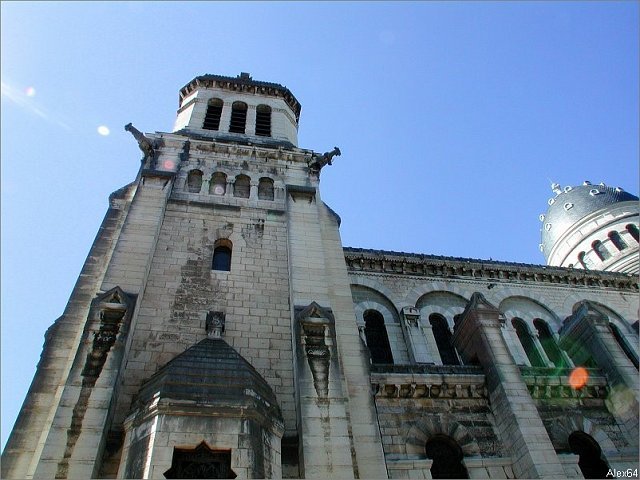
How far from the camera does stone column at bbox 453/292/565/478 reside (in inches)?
473

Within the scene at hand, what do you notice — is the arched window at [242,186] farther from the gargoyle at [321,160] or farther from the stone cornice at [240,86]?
the stone cornice at [240,86]

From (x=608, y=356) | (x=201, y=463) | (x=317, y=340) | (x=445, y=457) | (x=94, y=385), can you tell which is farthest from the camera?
(x=608, y=356)

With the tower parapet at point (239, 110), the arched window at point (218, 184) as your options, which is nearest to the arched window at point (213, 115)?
the tower parapet at point (239, 110)

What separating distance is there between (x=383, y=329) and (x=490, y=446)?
21.1 feet

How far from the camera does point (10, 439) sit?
383 inches

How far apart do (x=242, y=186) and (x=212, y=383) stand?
8956mm

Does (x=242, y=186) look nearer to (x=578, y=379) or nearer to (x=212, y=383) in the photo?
(x=212, y=383)

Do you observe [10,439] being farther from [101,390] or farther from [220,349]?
[220,349]

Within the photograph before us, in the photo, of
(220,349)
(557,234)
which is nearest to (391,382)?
(220,349)

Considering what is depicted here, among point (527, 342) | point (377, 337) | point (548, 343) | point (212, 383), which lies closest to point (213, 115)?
point (377, 337)

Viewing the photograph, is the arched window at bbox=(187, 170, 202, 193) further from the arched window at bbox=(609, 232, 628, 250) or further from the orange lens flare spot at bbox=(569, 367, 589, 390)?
the arched window at bbox=(609, 232, 628, 250)

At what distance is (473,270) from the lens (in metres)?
21.8

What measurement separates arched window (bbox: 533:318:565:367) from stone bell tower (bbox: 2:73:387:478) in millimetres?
10556

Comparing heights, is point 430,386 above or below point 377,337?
below
